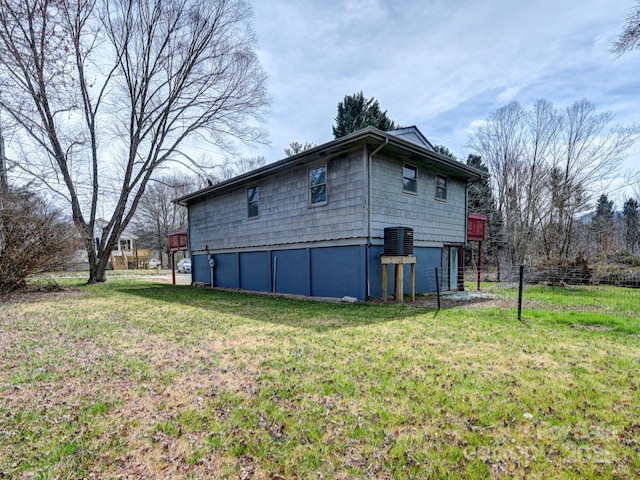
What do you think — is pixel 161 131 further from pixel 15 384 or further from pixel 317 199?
pixel 15 384

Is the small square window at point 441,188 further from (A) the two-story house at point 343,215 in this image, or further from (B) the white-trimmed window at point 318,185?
(B) the white-trimmed window at point 318,185

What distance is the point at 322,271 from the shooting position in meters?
9.72

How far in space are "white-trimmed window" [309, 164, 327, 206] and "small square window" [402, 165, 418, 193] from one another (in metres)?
2.33

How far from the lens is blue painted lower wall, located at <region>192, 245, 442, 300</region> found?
8828 millimetres

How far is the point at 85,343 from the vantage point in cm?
493

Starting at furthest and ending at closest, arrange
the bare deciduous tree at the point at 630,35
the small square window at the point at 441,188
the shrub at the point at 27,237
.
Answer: the small square window at the point at 441,188
the shrub at the point at 27,237
the bare deciduous tree at the point at 630,35

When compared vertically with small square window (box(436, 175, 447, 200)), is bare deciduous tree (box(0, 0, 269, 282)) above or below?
above

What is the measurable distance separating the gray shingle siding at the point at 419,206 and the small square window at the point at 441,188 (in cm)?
19

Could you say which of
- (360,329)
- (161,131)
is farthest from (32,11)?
(360,329)

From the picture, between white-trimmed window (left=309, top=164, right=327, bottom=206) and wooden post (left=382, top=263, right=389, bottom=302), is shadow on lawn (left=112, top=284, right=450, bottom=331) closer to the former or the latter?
wooden post (left=382, top=263, right=389, bottom=302)

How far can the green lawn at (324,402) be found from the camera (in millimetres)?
2154

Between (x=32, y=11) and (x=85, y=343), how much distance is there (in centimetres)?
961

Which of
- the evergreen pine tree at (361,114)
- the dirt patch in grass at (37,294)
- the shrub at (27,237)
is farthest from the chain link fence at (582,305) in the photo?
the evergreen pine tree at (361,114)

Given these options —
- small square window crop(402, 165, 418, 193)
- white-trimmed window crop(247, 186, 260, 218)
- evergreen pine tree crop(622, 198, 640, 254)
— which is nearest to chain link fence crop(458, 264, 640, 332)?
small square window crop(402, 165, 418, 193)
